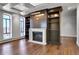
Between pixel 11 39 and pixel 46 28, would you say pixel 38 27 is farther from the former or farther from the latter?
pixel 11 39

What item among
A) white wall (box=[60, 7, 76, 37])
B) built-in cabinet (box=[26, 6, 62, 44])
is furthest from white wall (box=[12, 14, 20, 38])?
white wall (box=[60, 7, 76, 37])

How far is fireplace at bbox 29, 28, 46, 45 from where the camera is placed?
5375 mm

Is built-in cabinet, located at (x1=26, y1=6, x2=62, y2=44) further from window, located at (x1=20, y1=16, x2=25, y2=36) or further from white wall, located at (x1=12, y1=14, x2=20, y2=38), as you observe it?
white wall, located at (x1=12, y1=14, x2=20, y2=38)

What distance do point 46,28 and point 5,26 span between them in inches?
104

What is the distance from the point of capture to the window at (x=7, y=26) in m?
3.42

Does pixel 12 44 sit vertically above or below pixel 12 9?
below

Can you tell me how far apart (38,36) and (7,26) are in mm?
2427

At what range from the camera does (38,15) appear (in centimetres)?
602

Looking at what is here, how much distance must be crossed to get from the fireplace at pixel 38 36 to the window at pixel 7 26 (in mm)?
2090

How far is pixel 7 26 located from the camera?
3.63 metres

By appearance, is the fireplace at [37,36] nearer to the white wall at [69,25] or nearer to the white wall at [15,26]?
the white wall at [69,25]

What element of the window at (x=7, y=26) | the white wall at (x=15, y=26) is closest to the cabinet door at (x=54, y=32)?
the white wall at (x=15, y=26)

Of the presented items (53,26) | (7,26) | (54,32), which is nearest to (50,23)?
(53,26)

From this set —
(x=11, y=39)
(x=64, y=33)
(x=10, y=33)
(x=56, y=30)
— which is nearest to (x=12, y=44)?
(x=11, y=39)
